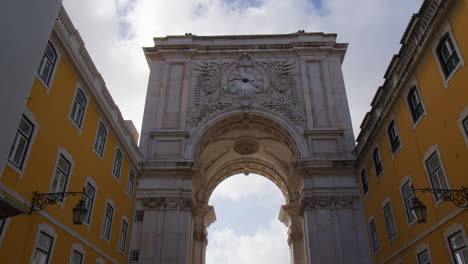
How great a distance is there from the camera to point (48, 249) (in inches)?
537

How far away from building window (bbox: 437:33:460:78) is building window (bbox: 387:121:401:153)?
5.04 metres

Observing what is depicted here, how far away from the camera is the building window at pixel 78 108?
1602 cm

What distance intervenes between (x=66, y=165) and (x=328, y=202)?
1685 centimetres

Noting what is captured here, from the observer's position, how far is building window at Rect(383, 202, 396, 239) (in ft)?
61.4

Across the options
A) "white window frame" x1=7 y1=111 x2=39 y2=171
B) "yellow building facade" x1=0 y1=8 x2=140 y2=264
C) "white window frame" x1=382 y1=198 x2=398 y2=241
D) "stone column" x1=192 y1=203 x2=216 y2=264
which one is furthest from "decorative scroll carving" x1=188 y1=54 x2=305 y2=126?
"white window frame" x1=7 y1=111 x2=39 y2=171

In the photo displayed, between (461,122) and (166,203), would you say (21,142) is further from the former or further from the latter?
(461,122)

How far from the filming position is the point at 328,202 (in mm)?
25016

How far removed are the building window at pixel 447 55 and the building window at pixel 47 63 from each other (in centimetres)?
1445

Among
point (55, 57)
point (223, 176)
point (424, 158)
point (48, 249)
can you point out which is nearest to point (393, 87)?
point (424, 158)

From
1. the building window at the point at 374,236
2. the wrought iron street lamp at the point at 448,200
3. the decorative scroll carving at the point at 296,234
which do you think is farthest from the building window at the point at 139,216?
the wrought iron street lamp at the point at 448,200

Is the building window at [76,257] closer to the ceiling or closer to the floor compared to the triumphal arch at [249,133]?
closer to the floor

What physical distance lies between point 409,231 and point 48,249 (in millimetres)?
14934

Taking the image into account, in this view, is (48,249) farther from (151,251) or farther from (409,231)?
(409,231)

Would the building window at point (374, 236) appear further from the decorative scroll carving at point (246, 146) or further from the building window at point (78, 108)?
the building window at point (78, 108)
